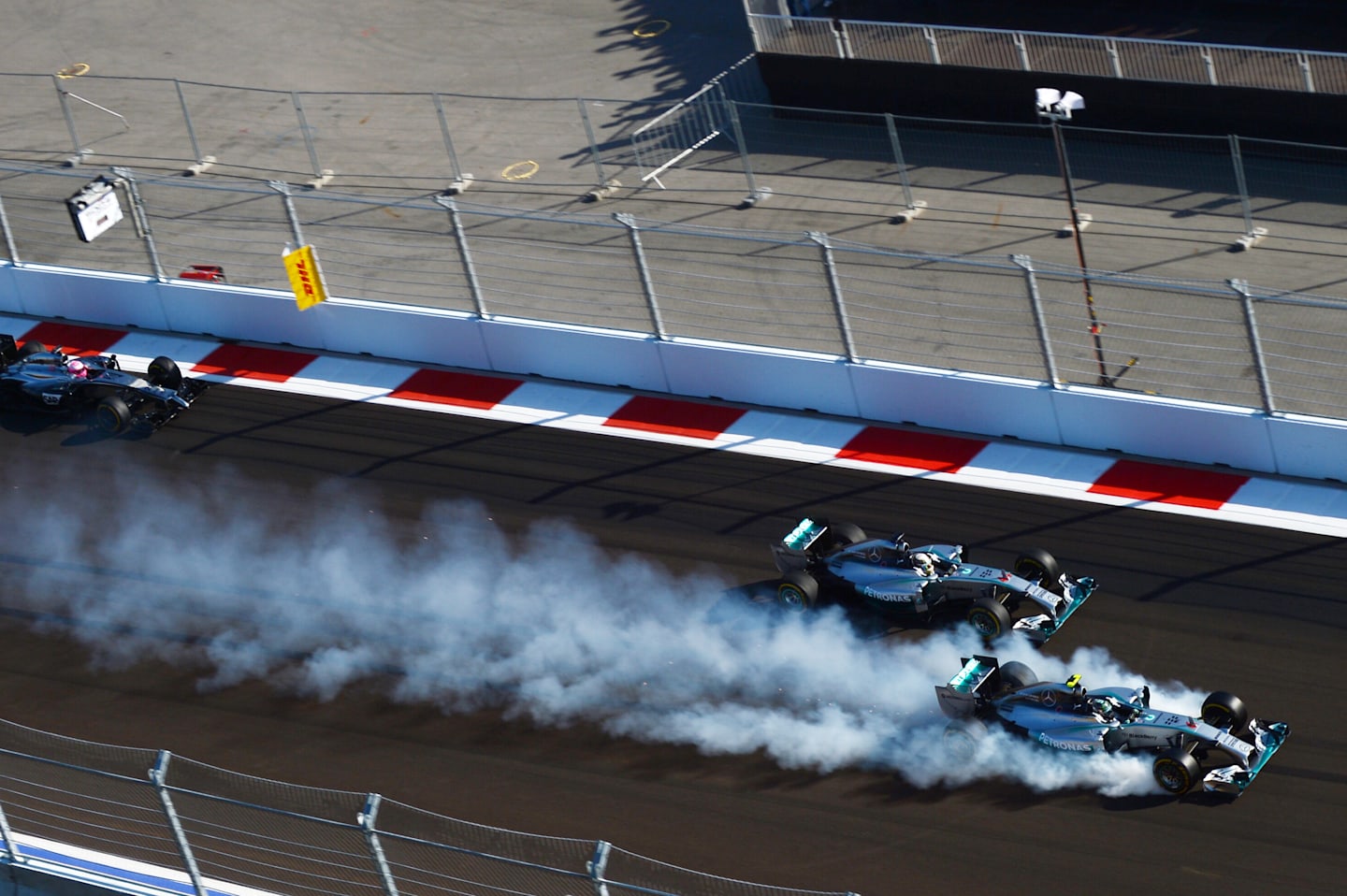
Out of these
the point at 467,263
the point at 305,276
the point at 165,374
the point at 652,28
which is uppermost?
the point at 652,28

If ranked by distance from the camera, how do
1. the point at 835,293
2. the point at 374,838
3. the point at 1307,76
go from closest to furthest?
the point at 374,838
the point at 835,293
the point at 1307,76

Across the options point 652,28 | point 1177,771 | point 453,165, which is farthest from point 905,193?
point 1177,771

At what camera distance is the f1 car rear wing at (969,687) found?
35.7 feet

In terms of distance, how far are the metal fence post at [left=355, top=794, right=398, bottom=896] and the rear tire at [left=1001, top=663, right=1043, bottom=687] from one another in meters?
4.23

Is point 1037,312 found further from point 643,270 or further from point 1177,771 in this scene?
point 1177,771

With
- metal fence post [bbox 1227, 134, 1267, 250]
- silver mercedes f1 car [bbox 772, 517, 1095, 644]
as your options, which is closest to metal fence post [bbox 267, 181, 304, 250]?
silver mercedes f1 car [bbox 772, 517, 1095, 644]

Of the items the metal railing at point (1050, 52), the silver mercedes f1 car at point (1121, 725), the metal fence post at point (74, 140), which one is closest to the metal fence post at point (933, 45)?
the metal railing at point (1050, 52)

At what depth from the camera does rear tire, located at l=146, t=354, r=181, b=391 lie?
51.3 ft

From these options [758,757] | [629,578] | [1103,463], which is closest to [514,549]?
[629,578]

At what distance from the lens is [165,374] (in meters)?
15.7

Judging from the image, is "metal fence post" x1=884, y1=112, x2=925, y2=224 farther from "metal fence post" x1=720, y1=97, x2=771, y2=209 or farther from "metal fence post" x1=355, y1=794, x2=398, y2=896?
"metal fence post" x1=355, y1=794, x2=398, y2=896

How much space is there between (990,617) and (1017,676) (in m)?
0.71

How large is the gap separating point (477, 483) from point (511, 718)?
3025 mm

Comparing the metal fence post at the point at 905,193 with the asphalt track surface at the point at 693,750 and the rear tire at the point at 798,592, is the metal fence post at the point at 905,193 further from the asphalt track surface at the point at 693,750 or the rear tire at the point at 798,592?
the rear tire at the point at 798,592
